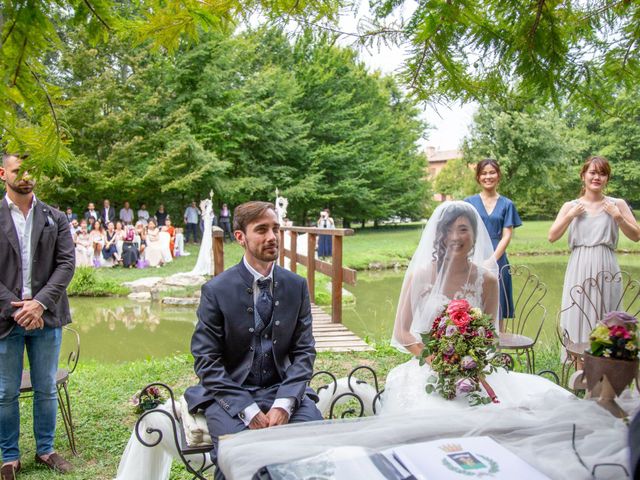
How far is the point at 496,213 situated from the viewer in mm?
4984

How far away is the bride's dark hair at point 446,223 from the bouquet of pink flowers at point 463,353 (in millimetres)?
598

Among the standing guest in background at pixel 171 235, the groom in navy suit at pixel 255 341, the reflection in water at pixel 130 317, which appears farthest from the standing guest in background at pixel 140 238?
the groom in navy suit at pixel 255 341

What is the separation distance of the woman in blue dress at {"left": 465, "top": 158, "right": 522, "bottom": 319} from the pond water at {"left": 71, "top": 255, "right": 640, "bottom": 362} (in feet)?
7.89

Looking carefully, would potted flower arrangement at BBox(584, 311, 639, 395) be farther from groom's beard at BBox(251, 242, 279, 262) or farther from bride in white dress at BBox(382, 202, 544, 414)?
groom's beard at BBox(251, 242, 279, 262)

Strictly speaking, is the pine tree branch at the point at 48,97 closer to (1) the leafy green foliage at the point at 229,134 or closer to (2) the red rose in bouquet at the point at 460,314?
(2) the red rose in bouquet at the point at 460,314

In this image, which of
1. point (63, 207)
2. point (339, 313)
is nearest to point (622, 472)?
point (339, 313)

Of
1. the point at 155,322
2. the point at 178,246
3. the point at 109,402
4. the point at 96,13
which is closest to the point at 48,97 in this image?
the point at 96,13

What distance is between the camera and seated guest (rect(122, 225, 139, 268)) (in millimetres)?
17109

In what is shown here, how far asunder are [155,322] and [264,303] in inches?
356

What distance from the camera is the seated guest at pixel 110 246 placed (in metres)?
17.0

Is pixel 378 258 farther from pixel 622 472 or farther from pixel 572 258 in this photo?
pixel 622 472

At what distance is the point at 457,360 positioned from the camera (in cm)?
253

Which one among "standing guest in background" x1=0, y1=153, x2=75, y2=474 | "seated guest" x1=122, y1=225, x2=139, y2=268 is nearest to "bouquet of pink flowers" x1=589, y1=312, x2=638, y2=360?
"standing guest in background" x1=0, y1=153, x2=75, y2=474

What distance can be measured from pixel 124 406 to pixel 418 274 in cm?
287
